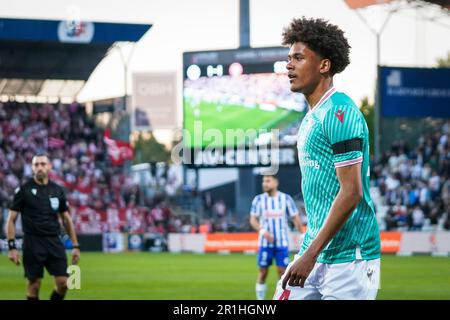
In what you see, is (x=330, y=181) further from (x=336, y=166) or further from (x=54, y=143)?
(x=54, y=143)

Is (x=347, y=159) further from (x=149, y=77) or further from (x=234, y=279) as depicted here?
(x=149, y=77)

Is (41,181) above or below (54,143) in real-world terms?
below

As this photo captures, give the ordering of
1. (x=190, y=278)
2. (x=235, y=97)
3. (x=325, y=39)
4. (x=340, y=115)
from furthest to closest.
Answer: (x=235, y=97) → (x=190, y=278) → (x=325, y=39) → (x=340, y=115)

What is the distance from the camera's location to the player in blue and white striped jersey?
18.0 metres

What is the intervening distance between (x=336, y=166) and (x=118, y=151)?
127ft

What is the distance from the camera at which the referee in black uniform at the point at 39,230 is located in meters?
13.2

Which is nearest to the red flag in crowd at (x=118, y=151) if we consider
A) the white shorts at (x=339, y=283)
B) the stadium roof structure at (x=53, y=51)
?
the stadium roof structure at (x=53, y=51)

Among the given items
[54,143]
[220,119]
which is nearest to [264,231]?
[220,119]

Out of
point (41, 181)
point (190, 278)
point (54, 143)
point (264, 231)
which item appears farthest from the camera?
point (54, 143)

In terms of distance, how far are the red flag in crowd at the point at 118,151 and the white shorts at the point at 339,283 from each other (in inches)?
1510

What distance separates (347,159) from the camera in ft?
17.9

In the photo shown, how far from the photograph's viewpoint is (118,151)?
43.8m

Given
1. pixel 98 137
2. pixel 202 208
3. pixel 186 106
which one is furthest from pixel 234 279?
pixel 98 137

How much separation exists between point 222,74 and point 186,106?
1.76 m
